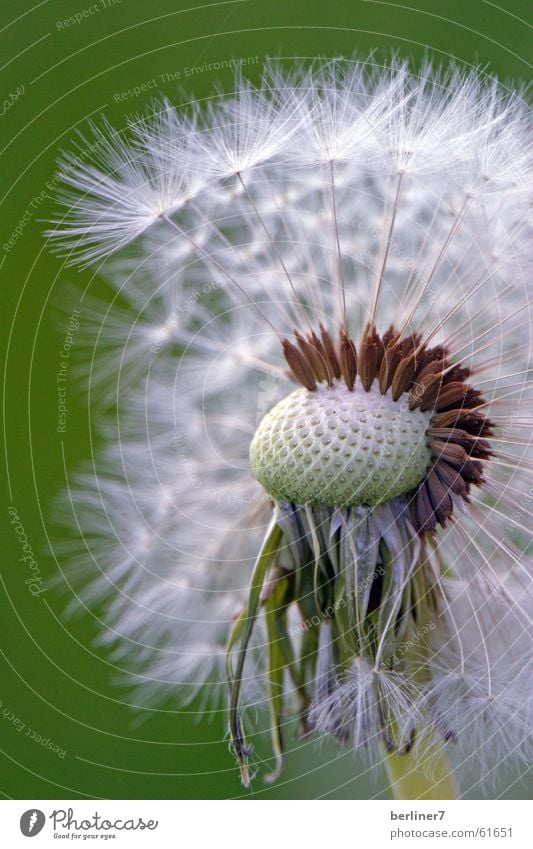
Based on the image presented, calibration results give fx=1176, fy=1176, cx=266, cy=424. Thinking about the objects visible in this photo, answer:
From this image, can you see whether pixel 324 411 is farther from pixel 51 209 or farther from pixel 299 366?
pixel 51 209

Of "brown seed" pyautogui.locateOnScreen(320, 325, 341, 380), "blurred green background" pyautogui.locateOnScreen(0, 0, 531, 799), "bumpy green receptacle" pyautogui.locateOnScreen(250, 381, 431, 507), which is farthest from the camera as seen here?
"blurred green background" pyautogui.locateOnScreen(0, 0, 531, 799)

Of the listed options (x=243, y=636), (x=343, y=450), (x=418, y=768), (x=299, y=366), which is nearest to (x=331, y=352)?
(x=299, y=366)

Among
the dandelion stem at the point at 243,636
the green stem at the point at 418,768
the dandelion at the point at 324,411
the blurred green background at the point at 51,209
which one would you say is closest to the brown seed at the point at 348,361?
the dandelion at the point at 324,411

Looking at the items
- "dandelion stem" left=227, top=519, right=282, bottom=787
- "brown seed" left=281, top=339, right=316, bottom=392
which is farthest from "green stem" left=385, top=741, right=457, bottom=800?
"brown seed" left=281, top=339, right=316, bottom=392

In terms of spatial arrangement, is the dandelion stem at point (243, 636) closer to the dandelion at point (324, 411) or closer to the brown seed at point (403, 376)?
the dandelion at point (324, 411)

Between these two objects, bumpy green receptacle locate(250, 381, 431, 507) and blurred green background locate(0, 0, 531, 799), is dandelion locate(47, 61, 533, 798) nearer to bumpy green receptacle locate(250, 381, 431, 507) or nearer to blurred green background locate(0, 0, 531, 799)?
bumpy green receptacle locate(250, 381, 431, 507)

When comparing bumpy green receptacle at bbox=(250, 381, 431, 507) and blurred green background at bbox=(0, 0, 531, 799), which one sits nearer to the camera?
bumpy green receptacle at bbox=(250, 381, 431, 507)

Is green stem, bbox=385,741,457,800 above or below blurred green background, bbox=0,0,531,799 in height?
below
